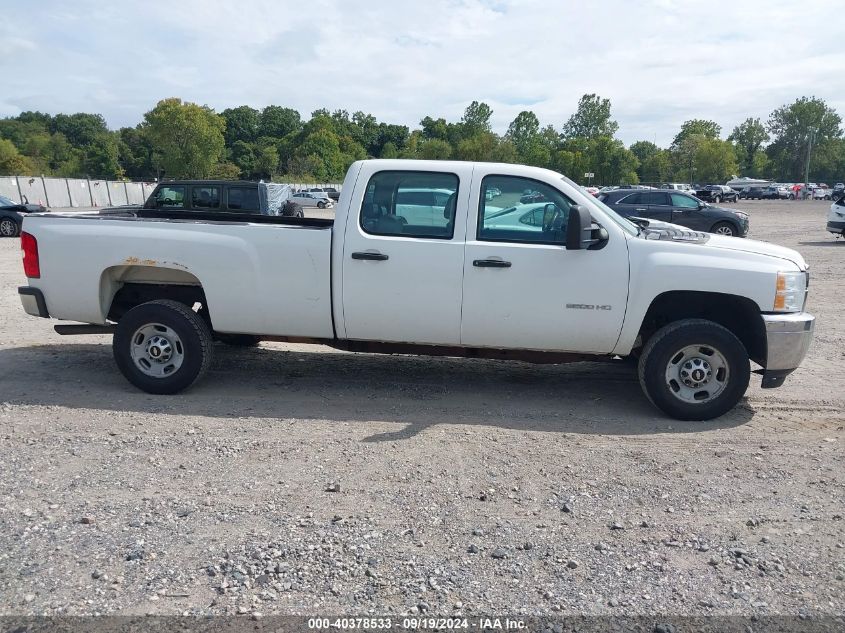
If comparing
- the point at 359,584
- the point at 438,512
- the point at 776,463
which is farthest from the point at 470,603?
the point at 776,463

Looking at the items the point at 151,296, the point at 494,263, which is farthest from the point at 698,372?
the point at 151,296

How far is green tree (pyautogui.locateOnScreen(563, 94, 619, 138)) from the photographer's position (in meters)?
117

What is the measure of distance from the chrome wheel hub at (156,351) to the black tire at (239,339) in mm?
585

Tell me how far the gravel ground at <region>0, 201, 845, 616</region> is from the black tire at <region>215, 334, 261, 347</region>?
33cm

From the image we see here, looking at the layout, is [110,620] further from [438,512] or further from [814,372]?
[814,372]

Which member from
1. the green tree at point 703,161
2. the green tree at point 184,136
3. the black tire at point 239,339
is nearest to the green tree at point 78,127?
the green tree at point 184,136

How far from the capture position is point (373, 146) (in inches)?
5586

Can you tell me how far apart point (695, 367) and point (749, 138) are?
144102 mm

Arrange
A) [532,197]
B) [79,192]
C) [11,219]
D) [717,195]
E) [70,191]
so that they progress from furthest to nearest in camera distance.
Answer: [717,195] → [79,192] → [70,191] → [11,219] → [532,197]

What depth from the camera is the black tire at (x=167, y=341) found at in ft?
19.4

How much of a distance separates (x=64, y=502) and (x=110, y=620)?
1.31 meters

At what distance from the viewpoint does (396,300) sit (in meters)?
5.63

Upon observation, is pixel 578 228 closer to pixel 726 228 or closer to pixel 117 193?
pixel 726 228

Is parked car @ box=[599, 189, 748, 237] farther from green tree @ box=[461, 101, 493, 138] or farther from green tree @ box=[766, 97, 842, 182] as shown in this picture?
green tree @ box=[766, 97, 842, 182]
